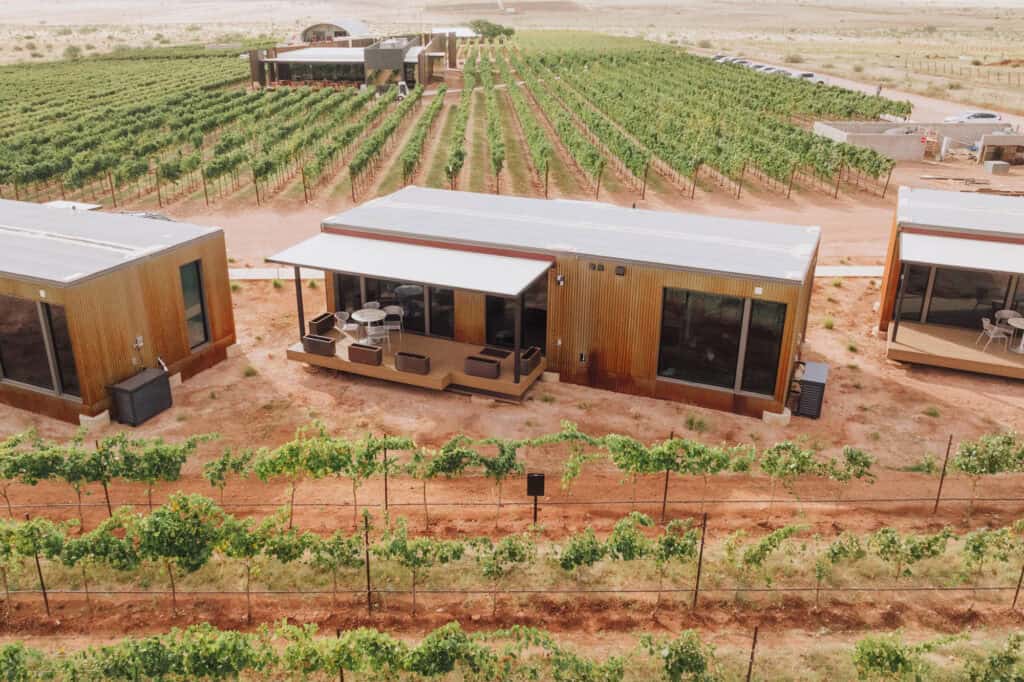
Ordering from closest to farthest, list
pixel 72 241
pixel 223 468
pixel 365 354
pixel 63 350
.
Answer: pixel 223 468
pixel 63 350
pixel 72 241
pixel 365 354

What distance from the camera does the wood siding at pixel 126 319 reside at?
14.3 metres

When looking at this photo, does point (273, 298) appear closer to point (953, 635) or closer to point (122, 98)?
point (953, 635)

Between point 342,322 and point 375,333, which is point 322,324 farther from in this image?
point 375,333

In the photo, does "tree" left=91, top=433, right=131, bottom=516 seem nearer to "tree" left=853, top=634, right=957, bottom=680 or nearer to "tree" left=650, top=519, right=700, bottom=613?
"tree" left=650, top=519, right=700, bottom=613

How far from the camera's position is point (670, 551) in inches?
411

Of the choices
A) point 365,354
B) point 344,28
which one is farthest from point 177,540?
point 344,28

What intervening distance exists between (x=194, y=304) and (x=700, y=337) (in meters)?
10.5

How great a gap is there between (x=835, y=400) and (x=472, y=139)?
3315 cm

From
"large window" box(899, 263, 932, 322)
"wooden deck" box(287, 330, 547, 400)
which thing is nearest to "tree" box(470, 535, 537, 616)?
"wooden deck" box(287, 330, 547, 400)

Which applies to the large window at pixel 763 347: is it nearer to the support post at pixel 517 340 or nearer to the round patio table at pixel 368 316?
A: the support post at pixel 517 340

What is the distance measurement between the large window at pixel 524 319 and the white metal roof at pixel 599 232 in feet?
3.75

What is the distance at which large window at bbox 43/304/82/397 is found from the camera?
14344mm

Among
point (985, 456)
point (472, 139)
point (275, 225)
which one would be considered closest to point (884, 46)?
point (472, 139)

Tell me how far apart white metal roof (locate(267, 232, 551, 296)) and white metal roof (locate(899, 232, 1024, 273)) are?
806 cm
